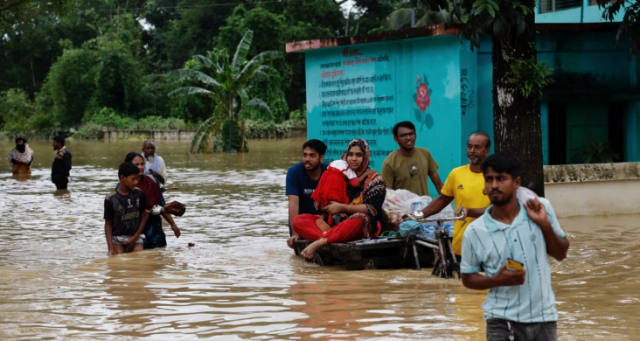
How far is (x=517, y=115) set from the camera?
10.6m

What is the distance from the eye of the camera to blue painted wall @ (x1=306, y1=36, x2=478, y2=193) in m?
14.1

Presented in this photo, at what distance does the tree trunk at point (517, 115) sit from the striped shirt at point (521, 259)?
6.38 meters

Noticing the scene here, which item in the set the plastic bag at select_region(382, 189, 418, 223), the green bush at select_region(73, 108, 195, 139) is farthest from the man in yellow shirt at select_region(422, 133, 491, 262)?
the green bush at select_region(73, 108, 195, 139)

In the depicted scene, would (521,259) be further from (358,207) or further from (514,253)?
(358,207)

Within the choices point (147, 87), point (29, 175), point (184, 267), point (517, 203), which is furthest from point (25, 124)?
point (517, 203)

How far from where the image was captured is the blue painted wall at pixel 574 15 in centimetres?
2098

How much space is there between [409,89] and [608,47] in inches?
132

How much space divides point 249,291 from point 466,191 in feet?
7.26

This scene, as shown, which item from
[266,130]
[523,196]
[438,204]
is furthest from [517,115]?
[266,130]

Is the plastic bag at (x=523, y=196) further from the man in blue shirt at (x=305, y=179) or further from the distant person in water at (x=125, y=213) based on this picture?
the distant person in water at (x=125, y=213)

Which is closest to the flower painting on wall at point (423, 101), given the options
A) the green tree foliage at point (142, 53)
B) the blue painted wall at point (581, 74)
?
the blue painted wall at point (581, 74)

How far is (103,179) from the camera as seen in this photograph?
24109mm

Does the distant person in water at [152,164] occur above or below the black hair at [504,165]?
below

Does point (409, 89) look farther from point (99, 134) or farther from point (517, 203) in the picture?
point (99, 134)
